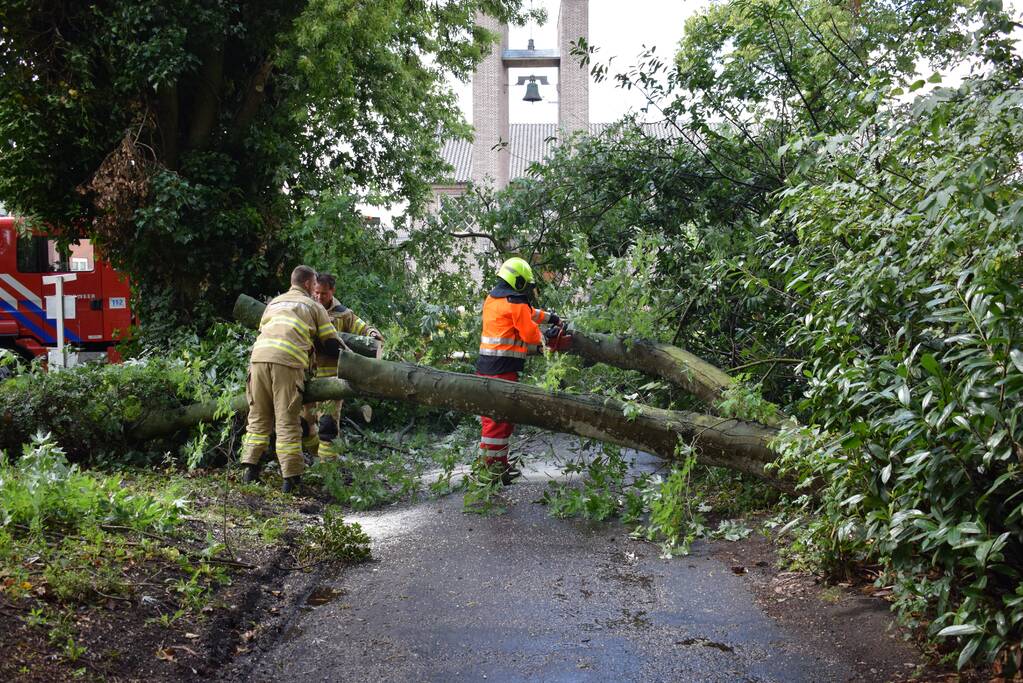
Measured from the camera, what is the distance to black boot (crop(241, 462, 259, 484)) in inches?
289

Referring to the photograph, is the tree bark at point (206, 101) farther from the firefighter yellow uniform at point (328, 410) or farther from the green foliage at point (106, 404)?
the firefighter yellow uniform at point (328, 410)

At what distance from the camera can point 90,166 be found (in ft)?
36.8

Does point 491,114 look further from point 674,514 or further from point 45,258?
point 674,514

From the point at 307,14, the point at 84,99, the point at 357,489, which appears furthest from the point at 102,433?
the point at 307,14

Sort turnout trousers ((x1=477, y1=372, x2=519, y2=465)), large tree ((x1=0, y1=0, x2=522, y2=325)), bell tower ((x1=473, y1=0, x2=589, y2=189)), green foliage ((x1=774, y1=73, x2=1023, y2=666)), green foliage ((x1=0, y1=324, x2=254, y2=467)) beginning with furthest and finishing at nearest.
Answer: bell tower ((x1=473, y1=0, x2=589, y2=189)), large tree ((x1=0, y1=0, x2=522, y2=325)), green foliage ((x1=0, y1=324, x2=254, y2=467)), turnout trousers ((x1=477, y1=372, x2=519, y2=465)), green foliage ((x1=774, y1=73, x2=1023, y2=666))

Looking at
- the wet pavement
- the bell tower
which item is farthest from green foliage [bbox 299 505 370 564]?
the bell tower

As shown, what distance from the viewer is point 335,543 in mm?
5684

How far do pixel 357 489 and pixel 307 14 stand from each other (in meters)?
6.25

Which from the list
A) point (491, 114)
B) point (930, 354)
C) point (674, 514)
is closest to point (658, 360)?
point (674, 514)

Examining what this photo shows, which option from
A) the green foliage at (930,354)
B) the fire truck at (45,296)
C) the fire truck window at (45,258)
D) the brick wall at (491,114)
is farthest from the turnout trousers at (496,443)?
the brick wall at (491,114)

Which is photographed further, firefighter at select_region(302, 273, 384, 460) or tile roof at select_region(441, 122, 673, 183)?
tile roof at select_region(441, 122, 673, 183)

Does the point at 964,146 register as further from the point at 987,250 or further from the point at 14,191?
the point at 14,191

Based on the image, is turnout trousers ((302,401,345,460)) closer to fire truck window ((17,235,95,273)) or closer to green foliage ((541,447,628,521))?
green foliage ((541,447,628,521))

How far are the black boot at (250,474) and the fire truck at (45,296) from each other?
830 cm
